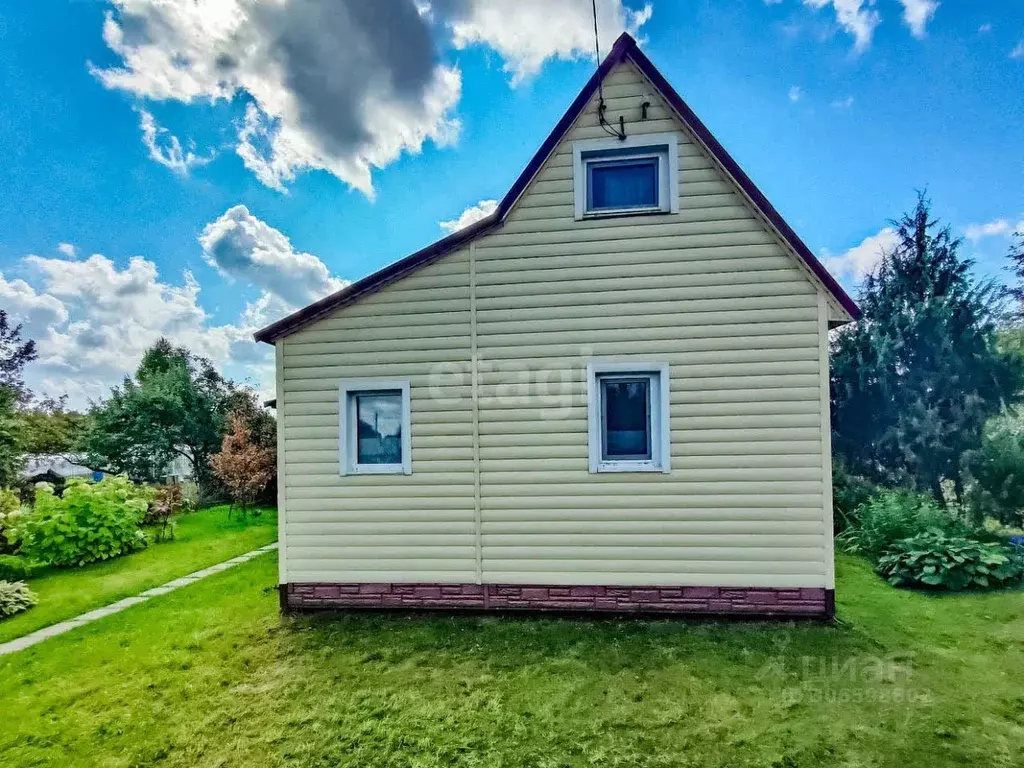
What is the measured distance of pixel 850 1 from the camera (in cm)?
822

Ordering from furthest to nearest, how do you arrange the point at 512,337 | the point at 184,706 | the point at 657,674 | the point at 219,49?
1. the point at 219,49
2. the point at 512,337
3. the point at 657,674
4. the point at 184,706

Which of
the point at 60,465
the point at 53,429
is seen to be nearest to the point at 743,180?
the point at 60,465

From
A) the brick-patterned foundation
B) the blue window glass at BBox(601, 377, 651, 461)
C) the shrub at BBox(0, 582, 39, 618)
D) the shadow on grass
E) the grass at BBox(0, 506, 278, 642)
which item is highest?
the blue window glass at BBox(601, 377, 651, 461)

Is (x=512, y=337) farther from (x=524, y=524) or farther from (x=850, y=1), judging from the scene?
(x=850, y=1)

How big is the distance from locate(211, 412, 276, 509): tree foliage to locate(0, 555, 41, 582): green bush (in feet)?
17.2

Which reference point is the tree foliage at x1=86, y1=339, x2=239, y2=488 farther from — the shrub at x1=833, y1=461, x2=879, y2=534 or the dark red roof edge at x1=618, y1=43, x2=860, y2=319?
the shrub at x1=833, y1=461, x2=879, y2=534

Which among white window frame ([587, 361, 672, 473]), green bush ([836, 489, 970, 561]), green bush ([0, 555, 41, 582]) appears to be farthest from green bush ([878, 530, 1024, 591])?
green bush ([0, 555, 41, 582])

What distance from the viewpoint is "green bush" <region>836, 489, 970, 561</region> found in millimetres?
7695

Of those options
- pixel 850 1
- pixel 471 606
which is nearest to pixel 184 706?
pixel 471 606

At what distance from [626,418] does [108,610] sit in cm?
787

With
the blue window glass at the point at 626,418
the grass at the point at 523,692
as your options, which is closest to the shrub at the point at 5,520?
the grass at the point at 523,692

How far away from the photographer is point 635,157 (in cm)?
573

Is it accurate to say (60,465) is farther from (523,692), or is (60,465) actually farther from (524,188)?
(523,692)

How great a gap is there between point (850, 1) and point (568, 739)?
12.3 metres
